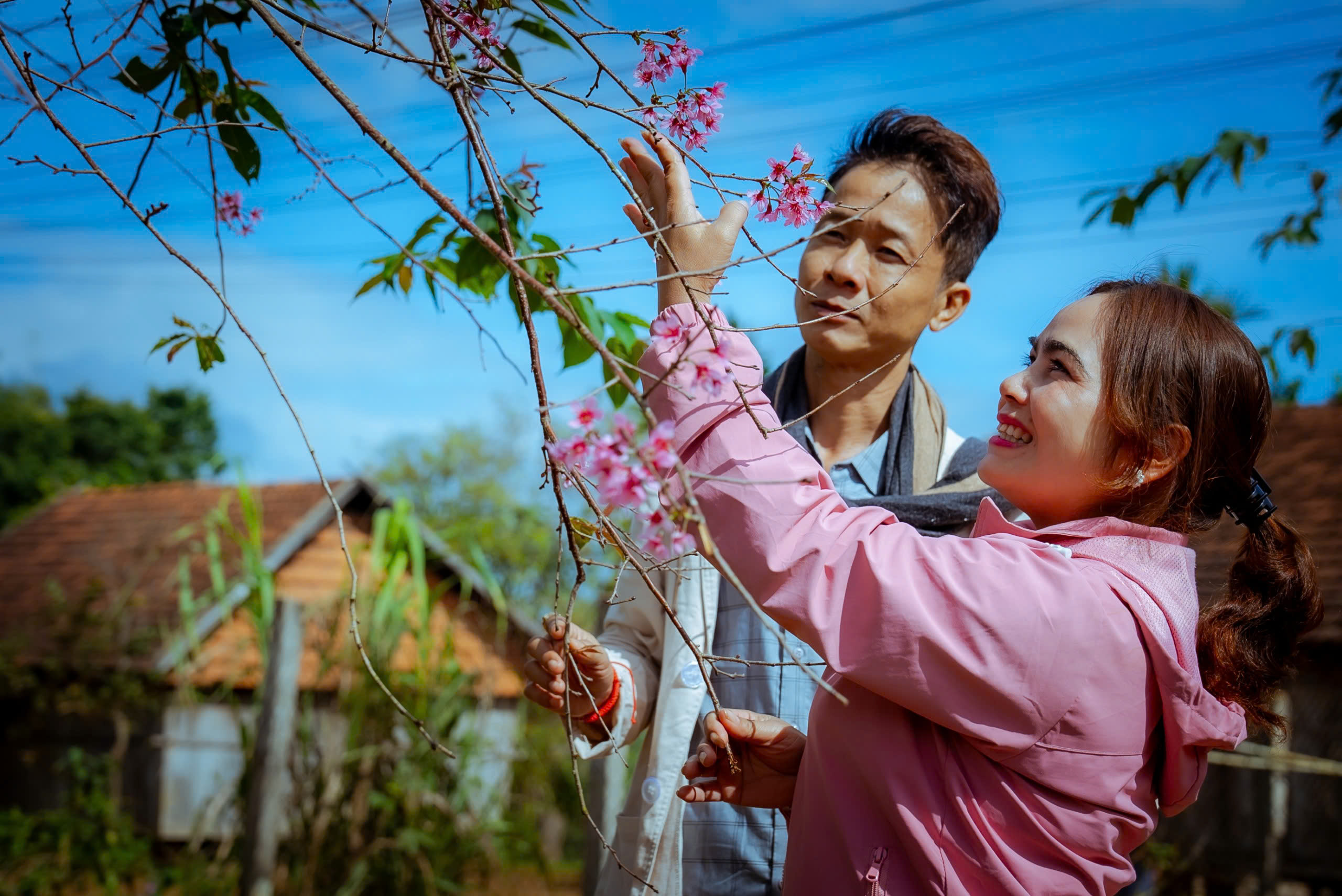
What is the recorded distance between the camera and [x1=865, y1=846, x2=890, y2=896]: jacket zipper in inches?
41.1

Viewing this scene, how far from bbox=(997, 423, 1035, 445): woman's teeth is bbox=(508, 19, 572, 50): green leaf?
983 millimetres

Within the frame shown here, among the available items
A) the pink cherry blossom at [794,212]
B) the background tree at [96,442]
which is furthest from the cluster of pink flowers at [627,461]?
the background tree at [96,442]

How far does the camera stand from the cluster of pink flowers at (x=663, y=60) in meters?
1.42

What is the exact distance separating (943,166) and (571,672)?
1135 mm

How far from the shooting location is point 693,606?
1725 mm

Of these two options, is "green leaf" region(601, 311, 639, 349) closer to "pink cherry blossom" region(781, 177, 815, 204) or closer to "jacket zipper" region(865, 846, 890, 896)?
"pink cherry blossom" region(781, 177, 815, 204)

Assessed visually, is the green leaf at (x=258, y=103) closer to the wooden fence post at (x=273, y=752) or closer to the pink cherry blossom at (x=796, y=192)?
the pink cherry blossom at (x=796, y=192)

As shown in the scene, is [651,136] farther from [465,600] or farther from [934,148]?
[465,600]

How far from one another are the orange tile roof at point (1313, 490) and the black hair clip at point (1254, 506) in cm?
645

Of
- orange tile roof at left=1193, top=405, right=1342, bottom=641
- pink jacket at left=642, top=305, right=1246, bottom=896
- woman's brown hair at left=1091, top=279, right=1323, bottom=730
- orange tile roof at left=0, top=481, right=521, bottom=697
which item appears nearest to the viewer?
pink jacket at left=642, top=305, right=1246, bottom=896

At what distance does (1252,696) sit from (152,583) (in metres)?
12.3

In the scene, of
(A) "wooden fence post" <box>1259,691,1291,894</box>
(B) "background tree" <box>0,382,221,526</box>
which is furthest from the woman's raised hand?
(B) "background tree" <box>0,382,221,526</box>

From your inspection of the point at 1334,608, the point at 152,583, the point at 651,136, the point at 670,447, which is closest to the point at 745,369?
the point at 670,447

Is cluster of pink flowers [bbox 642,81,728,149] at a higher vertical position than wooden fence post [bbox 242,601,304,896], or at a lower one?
higher
